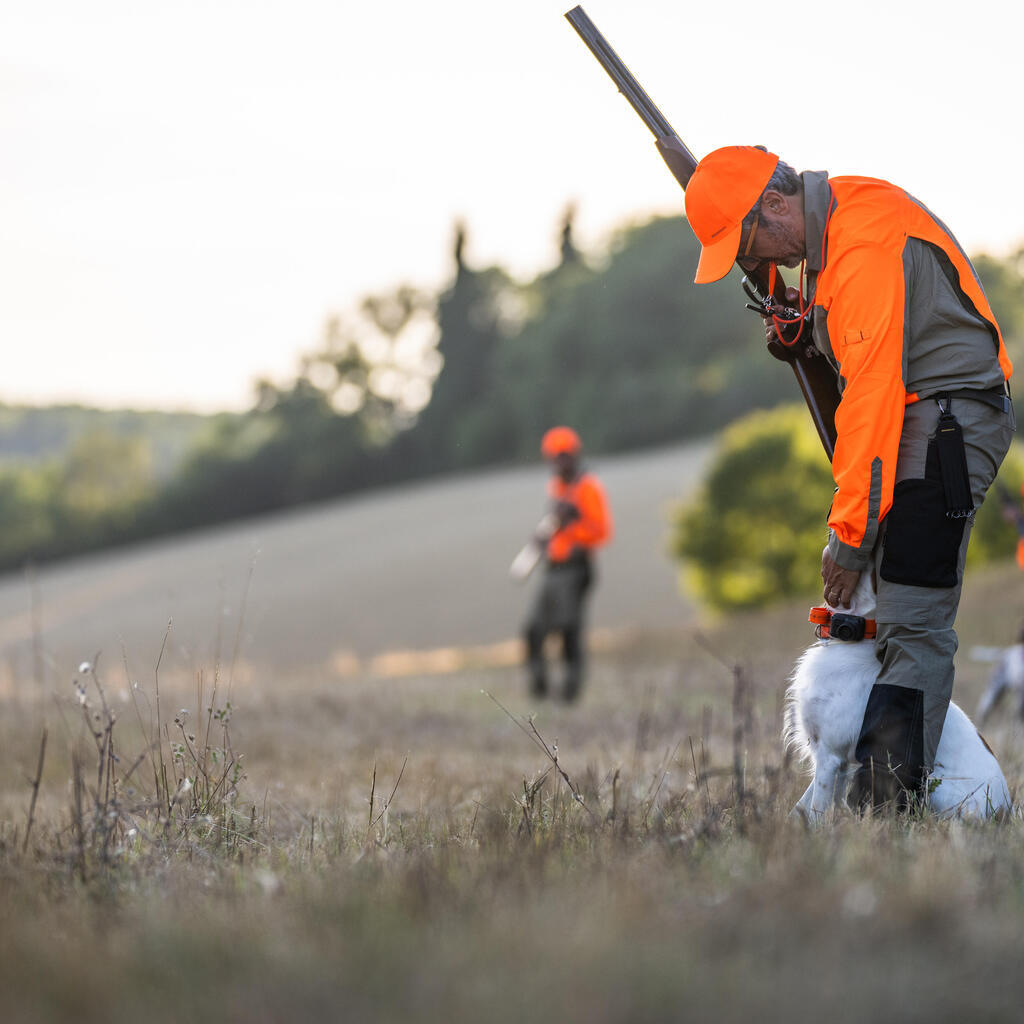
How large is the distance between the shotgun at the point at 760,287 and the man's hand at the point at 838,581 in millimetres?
406

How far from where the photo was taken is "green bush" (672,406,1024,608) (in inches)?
1014

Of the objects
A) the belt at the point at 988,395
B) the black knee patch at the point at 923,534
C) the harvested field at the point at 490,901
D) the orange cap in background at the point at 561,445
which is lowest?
the harvested field at the point at 490,901

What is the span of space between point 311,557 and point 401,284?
3315 centimetres

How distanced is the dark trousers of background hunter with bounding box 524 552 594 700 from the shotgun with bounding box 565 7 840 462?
28.1 feet

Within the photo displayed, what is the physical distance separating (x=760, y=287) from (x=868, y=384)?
2.67 feet

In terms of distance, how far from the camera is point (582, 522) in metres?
12.9

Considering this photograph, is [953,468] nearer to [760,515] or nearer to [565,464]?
[565,464]

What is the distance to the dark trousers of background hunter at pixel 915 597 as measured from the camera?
3.77 meters

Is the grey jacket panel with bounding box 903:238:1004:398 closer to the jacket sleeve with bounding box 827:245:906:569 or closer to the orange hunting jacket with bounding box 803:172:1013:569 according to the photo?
the orange hunting jacket with bounding box 803:172:1013:569

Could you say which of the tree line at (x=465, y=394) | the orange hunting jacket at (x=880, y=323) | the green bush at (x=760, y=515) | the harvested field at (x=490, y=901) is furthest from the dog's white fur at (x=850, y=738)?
the tree line at (x=465, y=394)

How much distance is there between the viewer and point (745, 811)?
3.72 meters

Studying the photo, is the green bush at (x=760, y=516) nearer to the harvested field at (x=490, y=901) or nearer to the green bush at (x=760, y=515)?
the green bush at (x=760, y=515)

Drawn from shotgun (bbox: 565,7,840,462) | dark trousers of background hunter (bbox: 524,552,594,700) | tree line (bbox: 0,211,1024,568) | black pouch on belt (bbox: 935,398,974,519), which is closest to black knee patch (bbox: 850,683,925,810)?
black pouch on belt (bbox: 935,398,974,519)

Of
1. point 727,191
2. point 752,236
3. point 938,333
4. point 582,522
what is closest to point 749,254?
point 752,236
